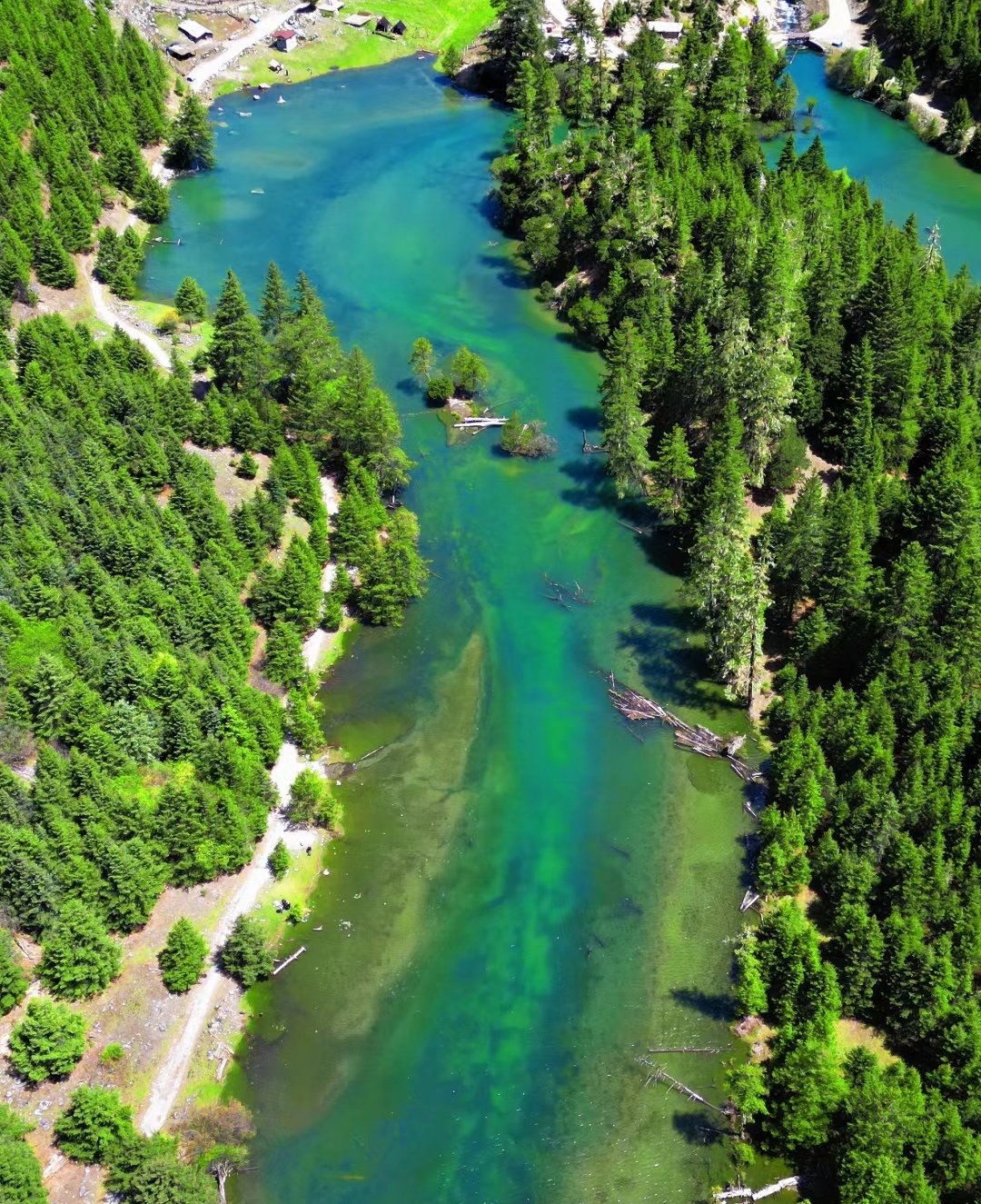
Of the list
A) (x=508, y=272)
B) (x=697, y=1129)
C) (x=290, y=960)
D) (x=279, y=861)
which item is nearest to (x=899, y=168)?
(x=508, y=272)

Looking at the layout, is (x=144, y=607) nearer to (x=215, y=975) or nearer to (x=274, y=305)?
(x=215, y=975)

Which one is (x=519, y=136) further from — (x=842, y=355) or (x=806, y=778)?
(x=806, y=778)

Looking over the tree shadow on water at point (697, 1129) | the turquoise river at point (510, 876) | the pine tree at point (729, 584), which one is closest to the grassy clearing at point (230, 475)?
the turquoise river at point (510, 876)

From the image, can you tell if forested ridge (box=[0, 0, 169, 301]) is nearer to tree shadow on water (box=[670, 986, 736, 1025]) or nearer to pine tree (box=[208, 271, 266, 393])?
pine tree (box=[208, 271, 266, 393])

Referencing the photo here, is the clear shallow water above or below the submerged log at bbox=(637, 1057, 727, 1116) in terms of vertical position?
above

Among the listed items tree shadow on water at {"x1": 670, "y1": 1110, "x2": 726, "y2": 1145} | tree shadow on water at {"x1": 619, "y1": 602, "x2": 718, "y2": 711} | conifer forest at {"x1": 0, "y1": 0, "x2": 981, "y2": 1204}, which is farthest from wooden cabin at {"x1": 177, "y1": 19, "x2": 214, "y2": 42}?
tree shadow on water at {"x1": 670, "y1": 1110, "x2": 726, "y2": 1145}
